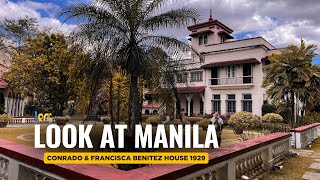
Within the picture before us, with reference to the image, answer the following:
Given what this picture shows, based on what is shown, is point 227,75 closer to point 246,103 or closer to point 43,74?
point 246,103

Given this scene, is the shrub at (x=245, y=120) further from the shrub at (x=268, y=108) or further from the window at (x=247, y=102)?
the window at (x=247, y=102)

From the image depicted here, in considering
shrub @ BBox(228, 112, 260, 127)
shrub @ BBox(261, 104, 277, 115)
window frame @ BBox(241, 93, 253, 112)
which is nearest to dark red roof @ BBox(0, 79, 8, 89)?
shrub @ BBox(228, 112, 260, 127)

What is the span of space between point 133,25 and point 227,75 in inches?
855

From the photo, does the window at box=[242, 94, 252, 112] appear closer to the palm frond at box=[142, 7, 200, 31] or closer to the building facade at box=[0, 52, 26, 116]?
the palm frond at box=[142, 7, 200, 31]

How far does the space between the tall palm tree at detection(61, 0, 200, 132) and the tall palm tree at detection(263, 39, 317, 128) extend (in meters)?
9.97

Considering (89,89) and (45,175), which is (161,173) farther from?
(89,89)

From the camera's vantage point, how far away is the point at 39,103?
107 feet

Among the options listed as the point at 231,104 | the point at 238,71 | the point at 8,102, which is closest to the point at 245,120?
the point at 231,104

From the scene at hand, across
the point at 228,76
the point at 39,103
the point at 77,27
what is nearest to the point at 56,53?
the point at 39,103

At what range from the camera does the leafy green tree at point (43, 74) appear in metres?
28.2

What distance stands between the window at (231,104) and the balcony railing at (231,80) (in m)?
1.56

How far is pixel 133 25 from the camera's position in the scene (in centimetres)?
879

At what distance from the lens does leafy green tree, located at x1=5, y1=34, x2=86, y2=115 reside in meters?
28.2

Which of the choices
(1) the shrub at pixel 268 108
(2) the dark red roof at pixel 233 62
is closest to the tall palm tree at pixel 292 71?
(1) the shrub at pixel 268 108
